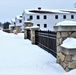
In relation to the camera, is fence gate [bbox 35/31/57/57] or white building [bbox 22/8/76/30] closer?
fence gate [bbox 35/31/57/57]

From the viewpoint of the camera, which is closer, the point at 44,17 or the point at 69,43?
the point at 69,43

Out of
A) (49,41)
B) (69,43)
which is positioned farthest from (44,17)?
(69,43)

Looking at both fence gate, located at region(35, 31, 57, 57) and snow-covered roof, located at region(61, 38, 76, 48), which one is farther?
fence gate, located at region(35, 31, 57, 57)

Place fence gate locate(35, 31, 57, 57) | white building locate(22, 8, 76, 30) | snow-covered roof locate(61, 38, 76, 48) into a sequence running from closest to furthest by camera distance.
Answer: snow-covered roof locate(61, 38, 76, 48) < fence gate locate(35, 31, 57, 57) < white building locate(22, 8, 76, 30)

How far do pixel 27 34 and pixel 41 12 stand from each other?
4048 centimetres

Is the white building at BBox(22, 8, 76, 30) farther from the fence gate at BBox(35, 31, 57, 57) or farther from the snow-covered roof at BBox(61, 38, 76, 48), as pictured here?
the snow-covered roof at BBox(61, 38, 76, 48)

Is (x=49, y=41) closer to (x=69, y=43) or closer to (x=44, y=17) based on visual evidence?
(x=69, y=43)

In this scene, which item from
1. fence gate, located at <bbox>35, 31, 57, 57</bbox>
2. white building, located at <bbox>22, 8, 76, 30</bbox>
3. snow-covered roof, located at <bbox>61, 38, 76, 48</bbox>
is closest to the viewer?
snow-covered roof, located at <bbox>61, 38, 76, 48</bbox>

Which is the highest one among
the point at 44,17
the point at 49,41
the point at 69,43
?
the point at 69,43

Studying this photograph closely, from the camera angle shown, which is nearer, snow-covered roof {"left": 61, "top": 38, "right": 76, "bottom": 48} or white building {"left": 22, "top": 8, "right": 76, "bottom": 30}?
snow-covered roof {"left": 61, "top": 38, "right": 76, "bottom": 48}

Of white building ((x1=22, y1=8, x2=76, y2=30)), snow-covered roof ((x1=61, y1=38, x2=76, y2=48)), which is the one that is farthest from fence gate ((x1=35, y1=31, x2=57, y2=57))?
white building ((x1=22, y1=8, x2=76, y2=30))

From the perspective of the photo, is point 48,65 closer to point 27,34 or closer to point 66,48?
point 66,48

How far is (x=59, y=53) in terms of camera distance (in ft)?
25.2

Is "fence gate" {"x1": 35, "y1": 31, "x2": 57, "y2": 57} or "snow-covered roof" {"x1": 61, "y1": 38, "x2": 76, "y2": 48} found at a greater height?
"snow-covered roof" {"x1": 61, "y1": 38, "x2": 76, "y2": 48}
